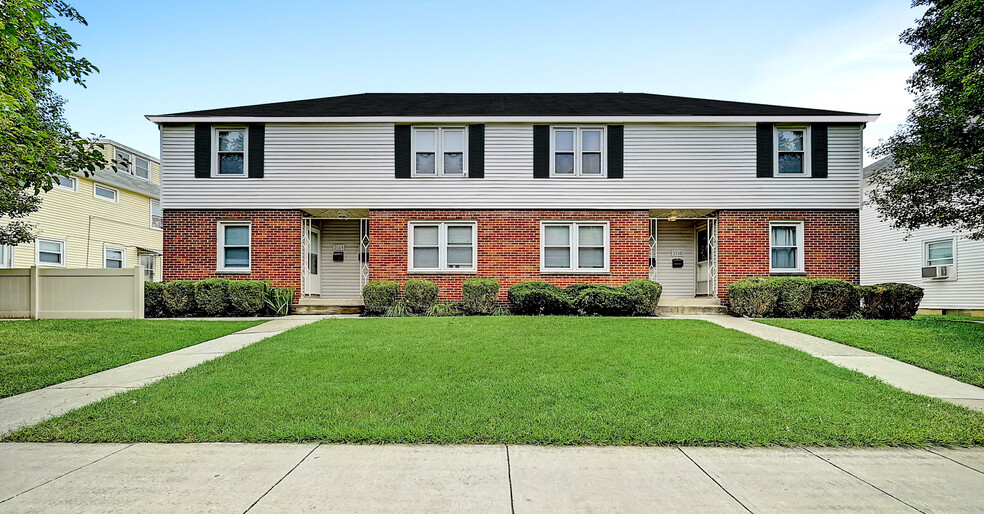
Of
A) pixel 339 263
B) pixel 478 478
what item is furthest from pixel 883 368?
pixel 339 263

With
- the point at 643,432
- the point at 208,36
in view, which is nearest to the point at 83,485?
the point at 643,432

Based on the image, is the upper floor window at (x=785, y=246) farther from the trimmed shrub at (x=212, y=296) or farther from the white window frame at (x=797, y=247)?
the trimmed shrub at (x=212, y=296)

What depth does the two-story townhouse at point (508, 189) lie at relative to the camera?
14781 mm

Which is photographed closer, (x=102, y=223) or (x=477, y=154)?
(x=477, y=154)

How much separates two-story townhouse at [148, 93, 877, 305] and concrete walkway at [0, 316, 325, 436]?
600 cm

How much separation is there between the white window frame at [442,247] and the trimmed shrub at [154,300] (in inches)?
254

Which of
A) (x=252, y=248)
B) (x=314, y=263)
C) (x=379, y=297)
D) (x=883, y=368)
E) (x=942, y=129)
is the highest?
(x=942, y=129)

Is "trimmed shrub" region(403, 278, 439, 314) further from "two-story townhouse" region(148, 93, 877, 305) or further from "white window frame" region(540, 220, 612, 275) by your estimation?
"white window frame" region(540, 220, 612, 275)

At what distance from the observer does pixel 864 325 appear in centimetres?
1103

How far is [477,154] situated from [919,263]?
1646 cm

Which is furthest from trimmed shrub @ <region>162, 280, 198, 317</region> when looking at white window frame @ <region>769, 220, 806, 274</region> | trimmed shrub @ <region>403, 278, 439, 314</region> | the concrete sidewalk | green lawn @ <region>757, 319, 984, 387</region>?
white window frame @ <region>769, 220, 806, 274</region>

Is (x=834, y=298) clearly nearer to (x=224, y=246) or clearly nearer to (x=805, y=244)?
(x=805, y=244)

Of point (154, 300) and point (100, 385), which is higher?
point (154, 300)

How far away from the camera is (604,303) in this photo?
42.8 ft
